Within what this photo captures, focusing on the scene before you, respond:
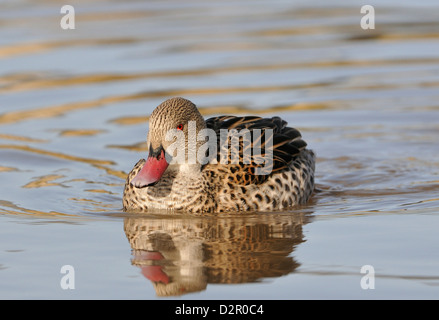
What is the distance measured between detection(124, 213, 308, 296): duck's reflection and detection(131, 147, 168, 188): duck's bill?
47 cm

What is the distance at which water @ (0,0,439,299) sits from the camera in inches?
304

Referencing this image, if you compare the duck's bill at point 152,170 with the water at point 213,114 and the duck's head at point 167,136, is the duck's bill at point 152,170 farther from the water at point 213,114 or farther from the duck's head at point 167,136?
the water at point 213,114

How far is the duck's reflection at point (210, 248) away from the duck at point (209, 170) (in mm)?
238

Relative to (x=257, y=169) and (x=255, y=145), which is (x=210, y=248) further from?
(x=255, y=145)

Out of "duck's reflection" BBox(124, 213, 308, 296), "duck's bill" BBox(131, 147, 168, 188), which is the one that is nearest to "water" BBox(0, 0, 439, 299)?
"duck's reflection" BBox(124, 213, 308, 296)

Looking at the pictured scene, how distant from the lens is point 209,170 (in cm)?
999

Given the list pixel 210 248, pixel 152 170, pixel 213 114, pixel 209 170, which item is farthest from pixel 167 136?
pixel 213 114

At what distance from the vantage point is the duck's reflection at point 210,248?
766 cm

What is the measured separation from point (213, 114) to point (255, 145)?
4.14m

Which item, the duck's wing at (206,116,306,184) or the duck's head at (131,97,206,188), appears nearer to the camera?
the duck's head at (131,97,206,188)

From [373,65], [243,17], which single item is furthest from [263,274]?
[243,17]

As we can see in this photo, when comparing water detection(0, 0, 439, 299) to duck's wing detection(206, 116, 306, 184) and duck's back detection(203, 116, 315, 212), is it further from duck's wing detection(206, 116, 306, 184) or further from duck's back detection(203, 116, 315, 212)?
duck's wing detection(206, 116, 306, 184)

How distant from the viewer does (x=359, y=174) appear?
38.5 feet

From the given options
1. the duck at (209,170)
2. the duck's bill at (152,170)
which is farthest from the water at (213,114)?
the duck's bill at (152,170)
